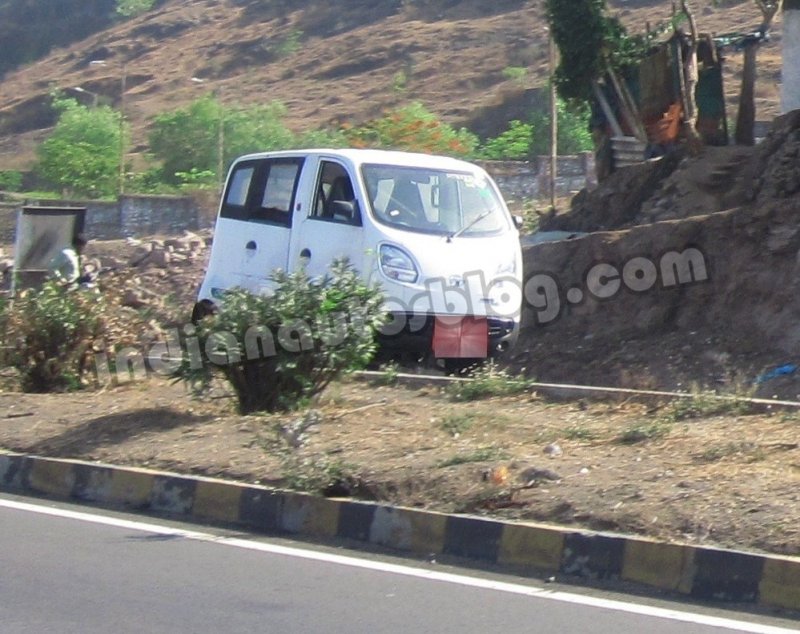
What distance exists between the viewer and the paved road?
17.9ft

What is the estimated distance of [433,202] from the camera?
11.1 m

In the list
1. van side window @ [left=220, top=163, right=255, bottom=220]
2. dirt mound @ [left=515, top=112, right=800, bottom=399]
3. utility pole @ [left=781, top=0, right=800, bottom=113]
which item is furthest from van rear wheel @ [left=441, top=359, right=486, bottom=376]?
utility pole @ [left=781, top=0, right=800, bottom=113]

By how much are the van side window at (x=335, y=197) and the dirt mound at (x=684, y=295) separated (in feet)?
10.5

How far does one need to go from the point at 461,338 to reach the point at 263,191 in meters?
2.34

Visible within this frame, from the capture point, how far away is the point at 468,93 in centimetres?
6297

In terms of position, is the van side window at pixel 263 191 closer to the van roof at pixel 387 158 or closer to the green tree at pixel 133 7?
the van roof at pixel 387 158

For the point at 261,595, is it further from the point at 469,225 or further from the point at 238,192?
the point at 238,192

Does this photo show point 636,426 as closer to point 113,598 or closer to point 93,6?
point 113,598

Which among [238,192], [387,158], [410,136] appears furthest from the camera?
[410,136]

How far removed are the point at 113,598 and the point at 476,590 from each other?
1.63 meters

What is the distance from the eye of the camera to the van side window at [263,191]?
37.8 feet

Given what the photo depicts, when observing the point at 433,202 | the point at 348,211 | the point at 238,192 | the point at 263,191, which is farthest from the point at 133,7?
the point at 348,211

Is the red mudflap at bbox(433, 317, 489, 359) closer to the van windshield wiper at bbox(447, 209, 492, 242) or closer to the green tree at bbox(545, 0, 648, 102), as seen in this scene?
the van windshield wiper at bbox(447, 209, 492, 242)

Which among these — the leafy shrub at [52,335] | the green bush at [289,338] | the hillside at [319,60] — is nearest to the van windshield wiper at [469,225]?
the green bush at [289,338]
